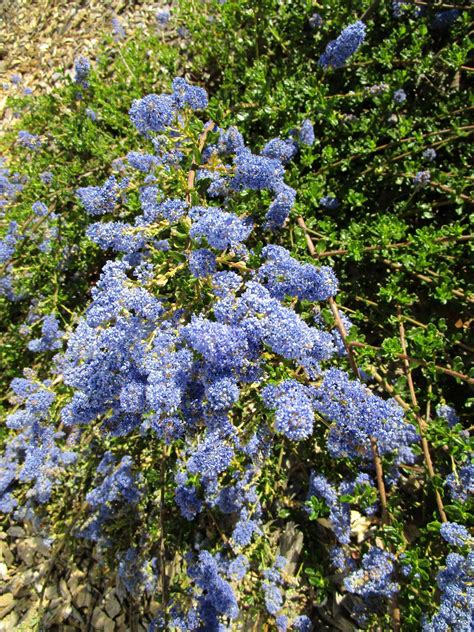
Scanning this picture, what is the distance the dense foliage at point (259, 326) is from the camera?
6.50 ft

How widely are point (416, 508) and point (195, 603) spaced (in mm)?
1507

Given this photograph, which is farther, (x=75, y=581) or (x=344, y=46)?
(x=75, y=581)

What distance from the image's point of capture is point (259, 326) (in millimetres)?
1826

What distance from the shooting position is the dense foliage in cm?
198

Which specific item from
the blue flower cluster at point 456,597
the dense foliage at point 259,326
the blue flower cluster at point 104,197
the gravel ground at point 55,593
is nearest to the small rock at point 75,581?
the gravel ground at point 55,593

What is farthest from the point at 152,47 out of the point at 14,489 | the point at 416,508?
the point at 416,508

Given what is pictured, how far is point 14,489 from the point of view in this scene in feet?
11.9

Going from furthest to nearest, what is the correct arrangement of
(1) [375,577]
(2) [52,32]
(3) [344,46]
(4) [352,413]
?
1. (2) [52,32]
2. (3) [344,46]
3. (1) [375,577]
4. (4) [352,413]

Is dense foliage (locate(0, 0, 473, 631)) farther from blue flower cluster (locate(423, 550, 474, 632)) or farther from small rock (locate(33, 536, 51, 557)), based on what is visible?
small rock (locate(33, 536, 51, 557))

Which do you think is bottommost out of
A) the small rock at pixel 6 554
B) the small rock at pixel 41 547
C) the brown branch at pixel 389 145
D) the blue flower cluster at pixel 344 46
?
the small rock at pixel 6 554

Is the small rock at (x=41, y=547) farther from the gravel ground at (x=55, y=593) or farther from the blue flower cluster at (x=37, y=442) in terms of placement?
the blue flower cluster at (x=37, y=442)

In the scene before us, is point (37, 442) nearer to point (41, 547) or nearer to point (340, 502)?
point (41, 547)

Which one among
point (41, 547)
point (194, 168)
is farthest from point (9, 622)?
point (194, 168)

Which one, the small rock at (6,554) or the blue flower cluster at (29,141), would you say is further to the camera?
the blue flower cluster at (29,141)
